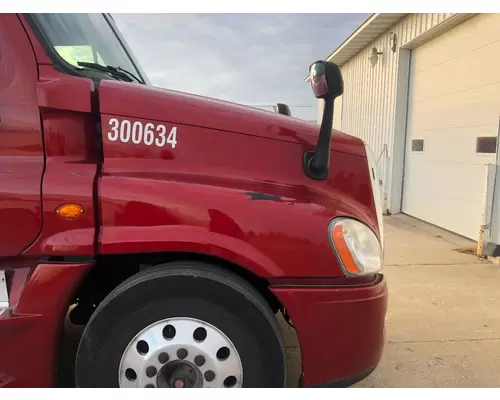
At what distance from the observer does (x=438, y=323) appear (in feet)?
12.3

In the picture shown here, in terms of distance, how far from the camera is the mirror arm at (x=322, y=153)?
2201mm

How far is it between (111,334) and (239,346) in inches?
23.3

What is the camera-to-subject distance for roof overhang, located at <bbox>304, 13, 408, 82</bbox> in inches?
356

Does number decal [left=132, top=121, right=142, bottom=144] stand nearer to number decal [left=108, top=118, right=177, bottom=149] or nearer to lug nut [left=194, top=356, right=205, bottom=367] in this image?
number decal [left=108, top=118, right=177, bottom=149]

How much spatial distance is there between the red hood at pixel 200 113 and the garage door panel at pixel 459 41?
208 inches

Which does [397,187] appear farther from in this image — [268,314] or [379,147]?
[268,314]

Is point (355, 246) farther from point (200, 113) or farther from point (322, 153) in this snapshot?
point (200, 113)

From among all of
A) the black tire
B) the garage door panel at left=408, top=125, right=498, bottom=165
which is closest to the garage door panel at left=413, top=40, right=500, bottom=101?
the garage door panel at left=408, top=125, right=498, bottom=165

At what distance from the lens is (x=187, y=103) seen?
7.29 ft

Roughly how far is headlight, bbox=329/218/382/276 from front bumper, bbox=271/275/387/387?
0.33ft

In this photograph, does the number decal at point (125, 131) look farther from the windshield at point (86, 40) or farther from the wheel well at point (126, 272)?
the wheel well at point (126, 272)

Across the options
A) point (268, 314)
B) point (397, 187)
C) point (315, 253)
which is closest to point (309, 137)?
point (315, 253)

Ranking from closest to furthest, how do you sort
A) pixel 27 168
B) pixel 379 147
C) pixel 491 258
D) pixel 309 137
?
pixel 27 168, pixel 309 137, pixel 491 258, pixel 379 147

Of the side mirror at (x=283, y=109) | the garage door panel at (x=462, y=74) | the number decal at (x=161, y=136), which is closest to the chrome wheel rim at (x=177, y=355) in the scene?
the number decal at (x=161, y=136)
